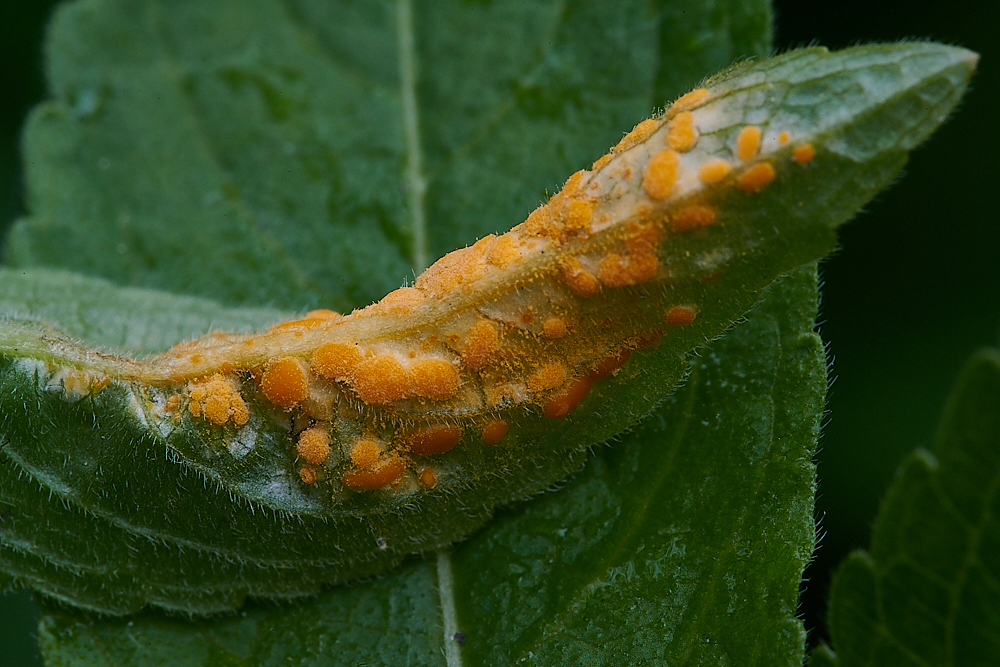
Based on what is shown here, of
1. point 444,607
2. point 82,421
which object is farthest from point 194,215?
point 444,607

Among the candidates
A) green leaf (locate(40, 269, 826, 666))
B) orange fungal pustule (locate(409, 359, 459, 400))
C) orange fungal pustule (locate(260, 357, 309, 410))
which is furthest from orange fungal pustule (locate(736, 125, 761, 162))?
orange fungal pustule (locate(260, 357, 309, 410))

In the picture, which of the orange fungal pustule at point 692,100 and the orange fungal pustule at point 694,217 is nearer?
the orange fungal pustule at point 694,217

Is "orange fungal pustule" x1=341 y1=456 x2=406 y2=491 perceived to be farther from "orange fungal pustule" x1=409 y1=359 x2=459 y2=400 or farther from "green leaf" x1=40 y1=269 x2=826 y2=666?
"green leaf" x1=40 y1=269 x2=826 y2=666

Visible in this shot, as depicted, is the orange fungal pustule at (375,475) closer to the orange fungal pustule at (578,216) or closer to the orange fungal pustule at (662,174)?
the orange fungal pustule at (578,216)

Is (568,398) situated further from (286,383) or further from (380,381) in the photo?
(286,383)

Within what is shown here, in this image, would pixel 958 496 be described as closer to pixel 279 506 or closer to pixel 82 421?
pixel 279 506

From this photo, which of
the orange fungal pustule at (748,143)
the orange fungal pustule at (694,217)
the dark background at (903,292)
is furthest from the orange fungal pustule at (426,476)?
the dark background at (903,292)
